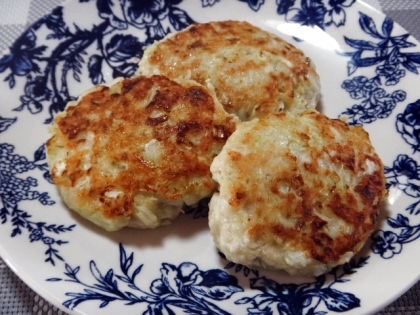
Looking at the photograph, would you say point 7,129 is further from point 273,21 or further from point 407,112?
point 407,112

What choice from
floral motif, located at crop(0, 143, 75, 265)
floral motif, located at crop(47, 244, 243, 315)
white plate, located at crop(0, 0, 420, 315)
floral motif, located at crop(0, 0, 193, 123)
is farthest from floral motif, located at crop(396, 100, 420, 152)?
floral motif, located at crop(0, 143, 75, 265)

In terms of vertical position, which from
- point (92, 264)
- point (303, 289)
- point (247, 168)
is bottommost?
point (303, 289)

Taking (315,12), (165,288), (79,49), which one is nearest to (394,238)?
(165,288)

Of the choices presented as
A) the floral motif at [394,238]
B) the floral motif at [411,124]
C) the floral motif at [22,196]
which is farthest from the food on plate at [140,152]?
the floral motif at [411,124]

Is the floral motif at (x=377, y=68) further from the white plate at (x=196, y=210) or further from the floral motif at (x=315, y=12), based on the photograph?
the floral motif at (x=315, y=12)

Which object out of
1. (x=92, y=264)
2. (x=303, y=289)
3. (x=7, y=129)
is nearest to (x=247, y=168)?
(x=303, y=289)

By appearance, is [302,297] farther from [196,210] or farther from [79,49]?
[79,49]

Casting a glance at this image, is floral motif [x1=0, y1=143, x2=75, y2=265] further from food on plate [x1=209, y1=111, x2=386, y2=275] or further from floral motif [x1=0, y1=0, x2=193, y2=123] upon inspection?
food on plate [x1=209, y1=111, x2=386, y2=275]
